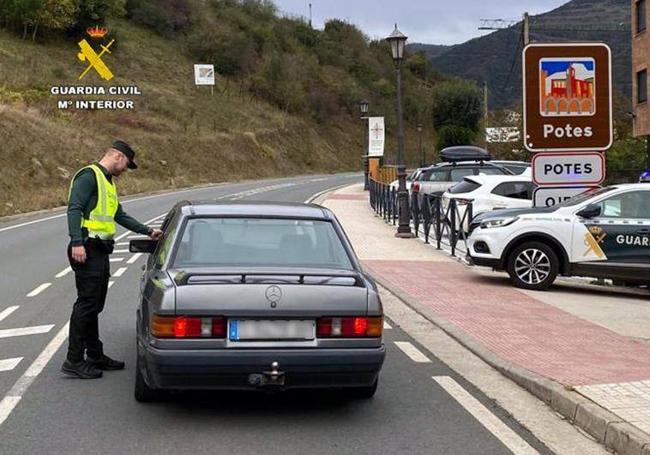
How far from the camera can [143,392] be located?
6129 millimetres

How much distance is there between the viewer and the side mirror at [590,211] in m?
12.1

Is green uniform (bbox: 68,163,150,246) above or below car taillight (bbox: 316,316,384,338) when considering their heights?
above

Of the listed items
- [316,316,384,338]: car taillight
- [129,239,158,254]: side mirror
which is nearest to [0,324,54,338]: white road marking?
Answer: [129,239,158,254]: side mirror

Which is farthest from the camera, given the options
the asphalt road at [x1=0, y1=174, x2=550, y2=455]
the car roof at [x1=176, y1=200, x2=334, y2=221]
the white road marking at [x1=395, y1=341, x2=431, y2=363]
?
the white road marking at [x1=395, y1=341, x2=431, y2=363]

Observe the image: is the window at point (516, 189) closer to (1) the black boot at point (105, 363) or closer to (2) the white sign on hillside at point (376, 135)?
(1) the black boot at point (105, 363)

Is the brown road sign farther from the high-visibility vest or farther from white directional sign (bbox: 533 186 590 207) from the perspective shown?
the high-visibility vest

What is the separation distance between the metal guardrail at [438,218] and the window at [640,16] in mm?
19384

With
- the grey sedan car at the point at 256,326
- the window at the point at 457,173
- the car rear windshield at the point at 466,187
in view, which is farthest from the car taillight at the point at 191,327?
the window at the point at 457,173

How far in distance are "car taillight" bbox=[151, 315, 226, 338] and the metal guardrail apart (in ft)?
30.3

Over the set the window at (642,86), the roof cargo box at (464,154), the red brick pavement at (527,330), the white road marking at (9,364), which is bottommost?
the red brick pavement at (527,330)

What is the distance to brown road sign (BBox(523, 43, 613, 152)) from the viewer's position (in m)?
10.9

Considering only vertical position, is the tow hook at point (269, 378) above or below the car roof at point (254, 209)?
below

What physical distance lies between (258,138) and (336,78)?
3367 centimetres

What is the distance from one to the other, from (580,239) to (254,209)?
708cm
